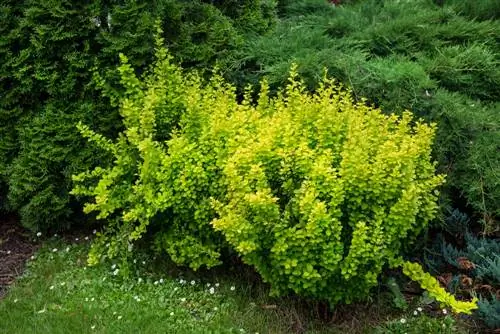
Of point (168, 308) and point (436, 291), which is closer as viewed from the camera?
point (436, 291)

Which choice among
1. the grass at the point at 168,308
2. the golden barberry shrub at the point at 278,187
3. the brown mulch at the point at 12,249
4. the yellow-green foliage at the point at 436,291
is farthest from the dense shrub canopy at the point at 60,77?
the yellow-green foliage at the point at 436,291

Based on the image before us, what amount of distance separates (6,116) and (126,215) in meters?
1.45

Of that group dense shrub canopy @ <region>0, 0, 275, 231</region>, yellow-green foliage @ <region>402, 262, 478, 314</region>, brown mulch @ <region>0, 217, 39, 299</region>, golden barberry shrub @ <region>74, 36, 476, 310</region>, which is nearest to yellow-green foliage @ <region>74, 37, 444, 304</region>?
golden barberry shrub @ <region>74, 36, 476, 310</region>

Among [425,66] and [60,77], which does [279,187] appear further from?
[60,77]

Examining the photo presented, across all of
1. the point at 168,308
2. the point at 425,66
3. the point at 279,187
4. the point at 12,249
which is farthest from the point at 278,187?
the point at 12,249

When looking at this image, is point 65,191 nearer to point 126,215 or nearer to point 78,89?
point 78,89

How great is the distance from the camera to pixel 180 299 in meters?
3.59

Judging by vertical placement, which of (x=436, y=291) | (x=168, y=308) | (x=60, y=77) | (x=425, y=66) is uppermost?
(x=425, y=66)

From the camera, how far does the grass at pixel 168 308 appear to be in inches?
132

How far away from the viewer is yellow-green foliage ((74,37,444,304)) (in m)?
3.09

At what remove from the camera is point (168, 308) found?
3.51 meters

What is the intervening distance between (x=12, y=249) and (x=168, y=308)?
1.56m

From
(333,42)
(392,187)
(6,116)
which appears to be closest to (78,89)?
(6,116)

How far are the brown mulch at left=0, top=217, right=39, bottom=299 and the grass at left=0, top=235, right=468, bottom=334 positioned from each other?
0.61 feet
